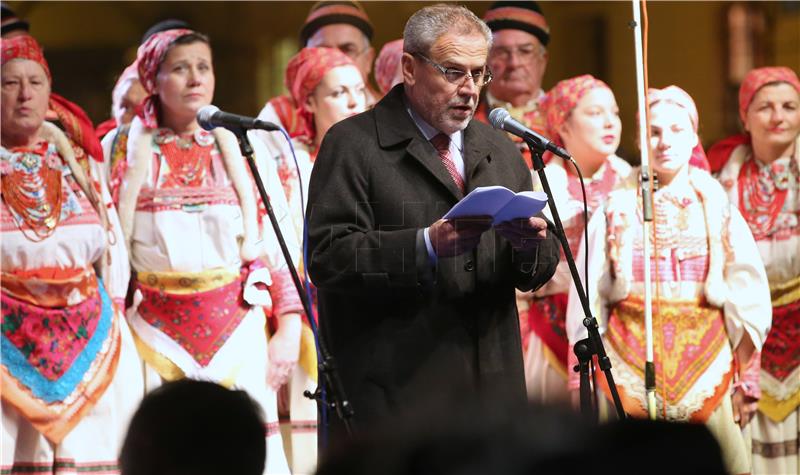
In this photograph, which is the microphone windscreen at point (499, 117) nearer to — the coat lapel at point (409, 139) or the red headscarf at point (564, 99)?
the coat lapel at point (409, 139)

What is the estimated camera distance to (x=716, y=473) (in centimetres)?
148

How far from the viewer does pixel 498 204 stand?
3.34m

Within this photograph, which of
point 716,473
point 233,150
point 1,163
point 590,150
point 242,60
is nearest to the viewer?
point 716,473

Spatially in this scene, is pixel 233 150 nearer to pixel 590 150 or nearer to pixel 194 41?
pixel 194 41

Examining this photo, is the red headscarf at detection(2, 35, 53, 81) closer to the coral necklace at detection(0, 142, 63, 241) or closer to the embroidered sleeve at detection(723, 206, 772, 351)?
the coral necklace at detection(0, 142, 63, 241)

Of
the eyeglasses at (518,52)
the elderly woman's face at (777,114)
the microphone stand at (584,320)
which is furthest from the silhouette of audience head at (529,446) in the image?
the eyeglasses at (518,52)

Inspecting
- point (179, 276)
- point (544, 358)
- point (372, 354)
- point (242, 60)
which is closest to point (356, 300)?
point (372, 354)

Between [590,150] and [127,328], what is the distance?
211 cm

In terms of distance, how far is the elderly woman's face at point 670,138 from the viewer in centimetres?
557

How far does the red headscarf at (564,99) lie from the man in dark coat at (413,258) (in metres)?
2.21

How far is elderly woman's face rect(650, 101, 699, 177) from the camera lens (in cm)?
557

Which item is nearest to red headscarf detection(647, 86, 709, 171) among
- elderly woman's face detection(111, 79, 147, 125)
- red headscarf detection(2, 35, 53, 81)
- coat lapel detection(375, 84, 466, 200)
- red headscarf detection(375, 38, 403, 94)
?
red headscarf detection(375, 38, 403, 94)

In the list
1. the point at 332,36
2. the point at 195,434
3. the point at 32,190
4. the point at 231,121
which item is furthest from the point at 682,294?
the point at 195,434

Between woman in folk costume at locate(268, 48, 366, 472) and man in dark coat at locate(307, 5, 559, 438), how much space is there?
2.13 meters
